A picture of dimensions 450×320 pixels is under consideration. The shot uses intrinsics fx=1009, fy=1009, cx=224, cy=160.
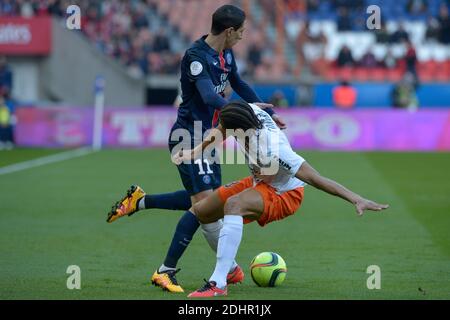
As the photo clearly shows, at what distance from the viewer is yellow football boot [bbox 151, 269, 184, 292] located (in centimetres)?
850

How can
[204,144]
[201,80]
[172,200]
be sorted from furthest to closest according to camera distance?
[172,200], [201,80], [204,144]

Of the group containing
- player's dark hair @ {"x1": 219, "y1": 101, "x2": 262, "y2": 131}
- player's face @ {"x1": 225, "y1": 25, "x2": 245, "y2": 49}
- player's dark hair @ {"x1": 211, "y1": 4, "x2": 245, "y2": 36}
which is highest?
player's dark hair @ {"x1": 211, "y1": 4, "x2": 245, "y2": 36}

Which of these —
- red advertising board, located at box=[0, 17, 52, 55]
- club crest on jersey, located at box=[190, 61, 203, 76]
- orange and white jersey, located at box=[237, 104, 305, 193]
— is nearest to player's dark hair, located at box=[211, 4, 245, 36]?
club crest on jersey, located at box=[190, 61, 203, 76]

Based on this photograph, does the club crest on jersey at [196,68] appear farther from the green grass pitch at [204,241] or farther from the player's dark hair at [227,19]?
the green grass pitch at [204,241]

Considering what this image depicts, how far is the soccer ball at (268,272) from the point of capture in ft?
29.0

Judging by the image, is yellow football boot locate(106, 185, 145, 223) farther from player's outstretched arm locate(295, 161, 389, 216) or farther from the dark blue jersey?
player's outstretched arm locate(295, 161, 389, 216)

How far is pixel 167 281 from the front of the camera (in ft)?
28.1

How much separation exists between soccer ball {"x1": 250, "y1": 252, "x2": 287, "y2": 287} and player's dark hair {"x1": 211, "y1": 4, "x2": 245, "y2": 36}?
2067 millimetres

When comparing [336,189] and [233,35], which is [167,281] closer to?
[336,189]

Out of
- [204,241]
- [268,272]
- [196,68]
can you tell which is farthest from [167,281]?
[204,241]

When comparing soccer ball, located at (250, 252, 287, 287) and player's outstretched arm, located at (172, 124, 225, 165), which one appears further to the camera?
soccer ball, located at (250, 252, 287, 287)

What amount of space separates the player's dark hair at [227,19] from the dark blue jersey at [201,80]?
0.78 feet

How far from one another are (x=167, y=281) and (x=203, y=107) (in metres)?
1.62
